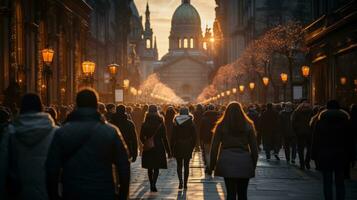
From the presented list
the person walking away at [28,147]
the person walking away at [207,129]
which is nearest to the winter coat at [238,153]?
the person walking away at [28,147]

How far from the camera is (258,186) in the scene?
1808 centimetres

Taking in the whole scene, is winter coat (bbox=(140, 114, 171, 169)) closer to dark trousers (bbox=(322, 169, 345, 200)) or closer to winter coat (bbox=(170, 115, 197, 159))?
winter coat (bbox=(170, 115, 197, 159))

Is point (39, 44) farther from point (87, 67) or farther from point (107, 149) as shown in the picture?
point (107, 149)

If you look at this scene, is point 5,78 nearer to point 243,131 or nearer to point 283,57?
point 243,131

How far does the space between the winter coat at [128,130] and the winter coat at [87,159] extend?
8894 millimetres

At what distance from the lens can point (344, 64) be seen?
3167 centimetres

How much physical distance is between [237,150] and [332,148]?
294 centimetres

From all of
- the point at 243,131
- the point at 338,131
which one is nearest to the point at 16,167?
the point at 243,131

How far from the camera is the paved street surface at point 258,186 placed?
16.1 m

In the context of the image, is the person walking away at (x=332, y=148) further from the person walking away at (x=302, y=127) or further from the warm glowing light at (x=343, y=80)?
the warm glowing light at (x=343, y=80)

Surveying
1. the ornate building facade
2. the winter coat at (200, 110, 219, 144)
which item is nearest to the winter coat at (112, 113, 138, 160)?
the winter coat at (200, 110, 219, 144)

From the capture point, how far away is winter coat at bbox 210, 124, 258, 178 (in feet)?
36.5

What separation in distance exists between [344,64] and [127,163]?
83.1 ft

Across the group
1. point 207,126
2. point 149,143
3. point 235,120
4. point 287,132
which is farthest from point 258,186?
point 235,120
